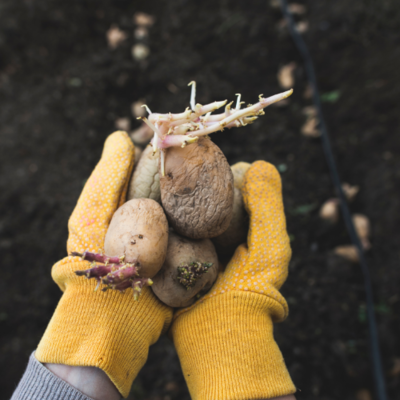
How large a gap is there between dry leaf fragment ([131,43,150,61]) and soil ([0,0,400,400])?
43mm

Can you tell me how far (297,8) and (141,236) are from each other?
3.02m

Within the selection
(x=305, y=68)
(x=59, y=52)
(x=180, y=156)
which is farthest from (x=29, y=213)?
(x=305, y=68)


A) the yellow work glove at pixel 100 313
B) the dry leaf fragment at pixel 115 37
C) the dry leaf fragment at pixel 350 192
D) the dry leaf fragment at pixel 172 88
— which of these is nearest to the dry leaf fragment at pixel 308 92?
the dry leaf fragment at pixel 350 192

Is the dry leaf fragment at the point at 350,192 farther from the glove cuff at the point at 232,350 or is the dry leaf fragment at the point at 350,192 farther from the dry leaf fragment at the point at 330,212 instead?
the glove cuff at the point at 232,350

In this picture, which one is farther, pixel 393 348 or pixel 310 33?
pixel 310 33

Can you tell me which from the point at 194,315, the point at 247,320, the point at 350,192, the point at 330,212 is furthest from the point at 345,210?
the point at 194,315

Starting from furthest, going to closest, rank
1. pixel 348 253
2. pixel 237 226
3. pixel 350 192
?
pixel 350 192
pixel 348 253
pixel 237 226

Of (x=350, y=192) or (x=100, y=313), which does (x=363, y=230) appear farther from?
(x=100, y=313)

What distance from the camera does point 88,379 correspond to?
1105 millimetres

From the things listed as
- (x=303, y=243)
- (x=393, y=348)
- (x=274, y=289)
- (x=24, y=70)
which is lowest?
(x=393, y=348)

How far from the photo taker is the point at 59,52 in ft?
9.14

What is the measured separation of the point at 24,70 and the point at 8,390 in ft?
8.25

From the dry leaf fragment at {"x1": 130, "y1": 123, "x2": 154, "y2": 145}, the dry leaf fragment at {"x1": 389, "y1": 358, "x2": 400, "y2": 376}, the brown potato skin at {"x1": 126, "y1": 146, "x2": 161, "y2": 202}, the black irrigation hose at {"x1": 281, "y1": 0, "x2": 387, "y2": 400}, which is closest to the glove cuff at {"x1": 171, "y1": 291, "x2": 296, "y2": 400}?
the brown potato skin at {"x1": 126, "y1": 146, "x2": 161, "y2": 202}

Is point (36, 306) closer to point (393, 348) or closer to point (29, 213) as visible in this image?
point (29, 213)
